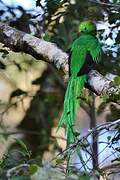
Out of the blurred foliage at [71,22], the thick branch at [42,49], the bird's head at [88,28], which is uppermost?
the blurred foliage at [71,22]

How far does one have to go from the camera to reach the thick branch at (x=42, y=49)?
1731mm

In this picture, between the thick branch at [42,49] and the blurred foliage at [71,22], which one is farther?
the blurred foliage at [71,22]

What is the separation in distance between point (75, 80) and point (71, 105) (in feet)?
0.46

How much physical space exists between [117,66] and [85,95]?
449 millimetres

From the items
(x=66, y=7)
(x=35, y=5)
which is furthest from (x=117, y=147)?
(x=66, y=7)

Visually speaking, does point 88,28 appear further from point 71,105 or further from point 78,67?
point 71,105

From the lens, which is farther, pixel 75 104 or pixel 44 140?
pixel 44 140

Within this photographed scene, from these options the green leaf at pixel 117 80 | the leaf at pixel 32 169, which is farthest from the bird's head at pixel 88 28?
the leaf at pixel 32 169

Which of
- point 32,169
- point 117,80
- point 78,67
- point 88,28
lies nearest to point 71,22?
point 88,28

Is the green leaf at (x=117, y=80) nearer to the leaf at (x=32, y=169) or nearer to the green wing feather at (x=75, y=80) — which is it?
the green wing feather at (x=75, y=80)

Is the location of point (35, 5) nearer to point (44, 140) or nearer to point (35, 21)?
point (35, 21)

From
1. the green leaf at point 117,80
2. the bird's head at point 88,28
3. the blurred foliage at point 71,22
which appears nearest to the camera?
the green leaf at point 117,80

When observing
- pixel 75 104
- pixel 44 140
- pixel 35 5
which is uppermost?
pixel 35 5

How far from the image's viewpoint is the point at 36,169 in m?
1.09
